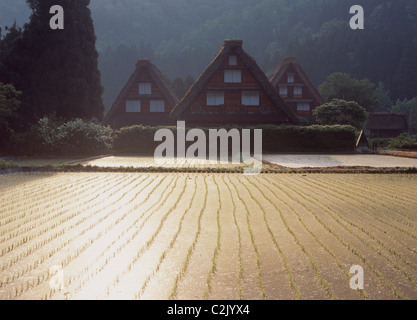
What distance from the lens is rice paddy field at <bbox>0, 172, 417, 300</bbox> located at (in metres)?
3.71

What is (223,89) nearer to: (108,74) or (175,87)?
(175,87)

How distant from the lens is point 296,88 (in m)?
49.1

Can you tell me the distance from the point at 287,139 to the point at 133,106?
748 inches

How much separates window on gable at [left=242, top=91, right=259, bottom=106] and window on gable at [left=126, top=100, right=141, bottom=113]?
12.4m

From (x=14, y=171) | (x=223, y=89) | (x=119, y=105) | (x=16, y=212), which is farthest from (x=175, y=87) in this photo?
(x=16, y=212)

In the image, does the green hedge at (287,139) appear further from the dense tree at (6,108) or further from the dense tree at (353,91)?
the dense tree at (353,91)

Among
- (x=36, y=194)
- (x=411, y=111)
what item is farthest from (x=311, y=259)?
(x=411, y=111)

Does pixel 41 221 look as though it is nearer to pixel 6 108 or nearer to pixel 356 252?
pixel 356 252

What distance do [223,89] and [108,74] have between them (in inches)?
2883

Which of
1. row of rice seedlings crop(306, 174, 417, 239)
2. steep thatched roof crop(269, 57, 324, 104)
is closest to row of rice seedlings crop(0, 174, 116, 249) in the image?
row of rice seedlings crop(306, 174, 417, 239)

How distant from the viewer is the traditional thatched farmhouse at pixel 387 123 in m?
56.1

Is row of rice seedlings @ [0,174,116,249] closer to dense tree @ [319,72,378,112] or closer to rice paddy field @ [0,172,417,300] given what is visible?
rice paddy field @ [0,172,417,300]

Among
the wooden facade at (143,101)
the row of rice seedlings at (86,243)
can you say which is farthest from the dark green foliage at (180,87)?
the row of rice seedlings at (86,243)
